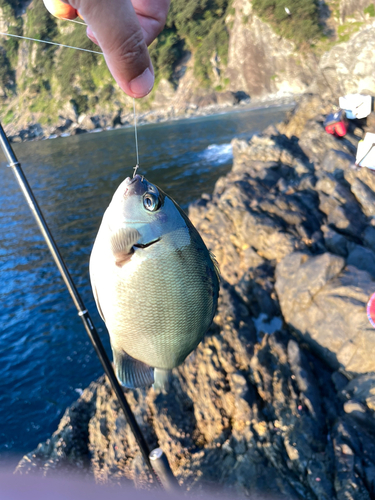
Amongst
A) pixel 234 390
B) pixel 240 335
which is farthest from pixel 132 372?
pixel 240 335

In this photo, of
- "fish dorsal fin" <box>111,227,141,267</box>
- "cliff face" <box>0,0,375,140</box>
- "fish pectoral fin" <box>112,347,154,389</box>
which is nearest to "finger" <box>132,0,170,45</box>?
"fish dorsal fin" <box>111,227,141,267</box>

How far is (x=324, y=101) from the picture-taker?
19.0 meters

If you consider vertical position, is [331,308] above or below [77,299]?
below

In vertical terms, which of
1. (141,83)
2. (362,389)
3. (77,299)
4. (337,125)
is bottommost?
(337,125)

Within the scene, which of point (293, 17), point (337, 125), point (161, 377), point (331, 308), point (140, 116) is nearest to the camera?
point (161, 377)

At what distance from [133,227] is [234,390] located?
176 inches

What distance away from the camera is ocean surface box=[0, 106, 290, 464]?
909 cm

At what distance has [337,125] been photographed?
15.5 m

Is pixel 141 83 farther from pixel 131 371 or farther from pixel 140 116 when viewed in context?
pixel 140 116

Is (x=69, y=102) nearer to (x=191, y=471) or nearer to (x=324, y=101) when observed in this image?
(x=324, y=101)

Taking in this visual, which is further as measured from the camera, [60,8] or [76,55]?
[76,55]

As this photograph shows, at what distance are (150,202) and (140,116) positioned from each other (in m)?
70.0

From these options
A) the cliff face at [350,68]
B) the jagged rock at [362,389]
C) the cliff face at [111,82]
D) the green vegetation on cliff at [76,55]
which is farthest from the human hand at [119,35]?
the green vegetation on cliff at [76,55]

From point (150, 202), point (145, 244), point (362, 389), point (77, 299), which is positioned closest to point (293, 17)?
point (362, 389)
